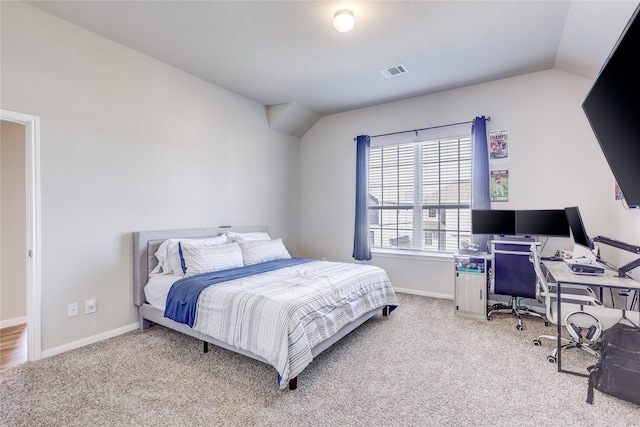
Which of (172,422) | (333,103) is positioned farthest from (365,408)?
(333,103)

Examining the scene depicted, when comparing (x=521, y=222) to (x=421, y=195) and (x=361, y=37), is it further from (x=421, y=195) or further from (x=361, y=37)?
(x=361, y=37)

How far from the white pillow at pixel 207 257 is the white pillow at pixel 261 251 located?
16 centimetres

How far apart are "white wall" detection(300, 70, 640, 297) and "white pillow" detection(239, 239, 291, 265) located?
142 centimetres

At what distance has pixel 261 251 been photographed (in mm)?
3852

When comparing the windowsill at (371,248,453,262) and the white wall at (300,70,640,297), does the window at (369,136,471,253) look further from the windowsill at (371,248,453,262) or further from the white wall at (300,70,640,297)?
the white wall at (300,70,640,297)

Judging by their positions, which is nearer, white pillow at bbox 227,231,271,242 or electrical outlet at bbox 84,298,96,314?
electrical outlet at bbox 84,298,96,314

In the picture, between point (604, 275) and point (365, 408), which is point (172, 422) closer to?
Result: point (365, 408)

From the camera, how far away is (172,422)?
5.89ft

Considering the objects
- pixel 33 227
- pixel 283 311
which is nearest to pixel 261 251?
pixel 283 311

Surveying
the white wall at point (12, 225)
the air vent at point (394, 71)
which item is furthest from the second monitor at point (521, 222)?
the white wall at point (12, 225)

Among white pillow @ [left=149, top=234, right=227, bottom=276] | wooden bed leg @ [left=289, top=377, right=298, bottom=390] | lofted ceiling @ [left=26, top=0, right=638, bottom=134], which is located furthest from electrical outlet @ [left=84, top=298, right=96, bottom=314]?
lofted ceiling @ [left=26, top=0, right=638, bottom=134]

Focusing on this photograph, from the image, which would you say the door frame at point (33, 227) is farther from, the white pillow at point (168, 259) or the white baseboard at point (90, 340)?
the white pillow at point (168, 259)

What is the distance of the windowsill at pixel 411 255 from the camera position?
14.1 ft

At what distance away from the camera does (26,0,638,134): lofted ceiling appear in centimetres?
249
